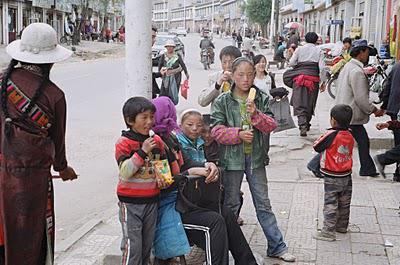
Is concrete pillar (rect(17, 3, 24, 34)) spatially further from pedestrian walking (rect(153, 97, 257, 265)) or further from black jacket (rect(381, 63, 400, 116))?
pedestrian walking (rect(153, 97, 257, 265))

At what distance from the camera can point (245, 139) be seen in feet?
14.9

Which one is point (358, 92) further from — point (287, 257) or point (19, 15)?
point (19, 15)

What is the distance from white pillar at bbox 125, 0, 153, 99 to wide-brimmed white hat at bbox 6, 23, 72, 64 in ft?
4.29

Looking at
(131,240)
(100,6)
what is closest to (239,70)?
(131,240)

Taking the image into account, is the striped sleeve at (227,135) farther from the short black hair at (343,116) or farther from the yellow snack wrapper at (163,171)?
the short black hair at (343,116)

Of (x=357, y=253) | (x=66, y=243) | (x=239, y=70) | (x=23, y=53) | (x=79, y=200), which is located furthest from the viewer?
(x=79, y=200)

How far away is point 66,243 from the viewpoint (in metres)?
5.43

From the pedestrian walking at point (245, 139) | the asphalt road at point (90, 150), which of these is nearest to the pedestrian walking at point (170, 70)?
the asphalt road at point (90, 150)

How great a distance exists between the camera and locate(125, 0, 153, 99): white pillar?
4.96 meters

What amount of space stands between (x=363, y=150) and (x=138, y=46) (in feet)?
12.5

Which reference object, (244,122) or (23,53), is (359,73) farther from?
(23,53)

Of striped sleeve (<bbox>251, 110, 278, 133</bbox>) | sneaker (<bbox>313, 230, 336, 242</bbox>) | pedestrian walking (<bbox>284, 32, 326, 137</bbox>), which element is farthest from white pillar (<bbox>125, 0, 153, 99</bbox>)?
pedestrian walking (<bbox>284, 32, 326, 137</bbox>)

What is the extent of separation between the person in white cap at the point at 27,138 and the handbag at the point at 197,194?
92 cm

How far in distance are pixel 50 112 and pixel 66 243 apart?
2122 millimetres
